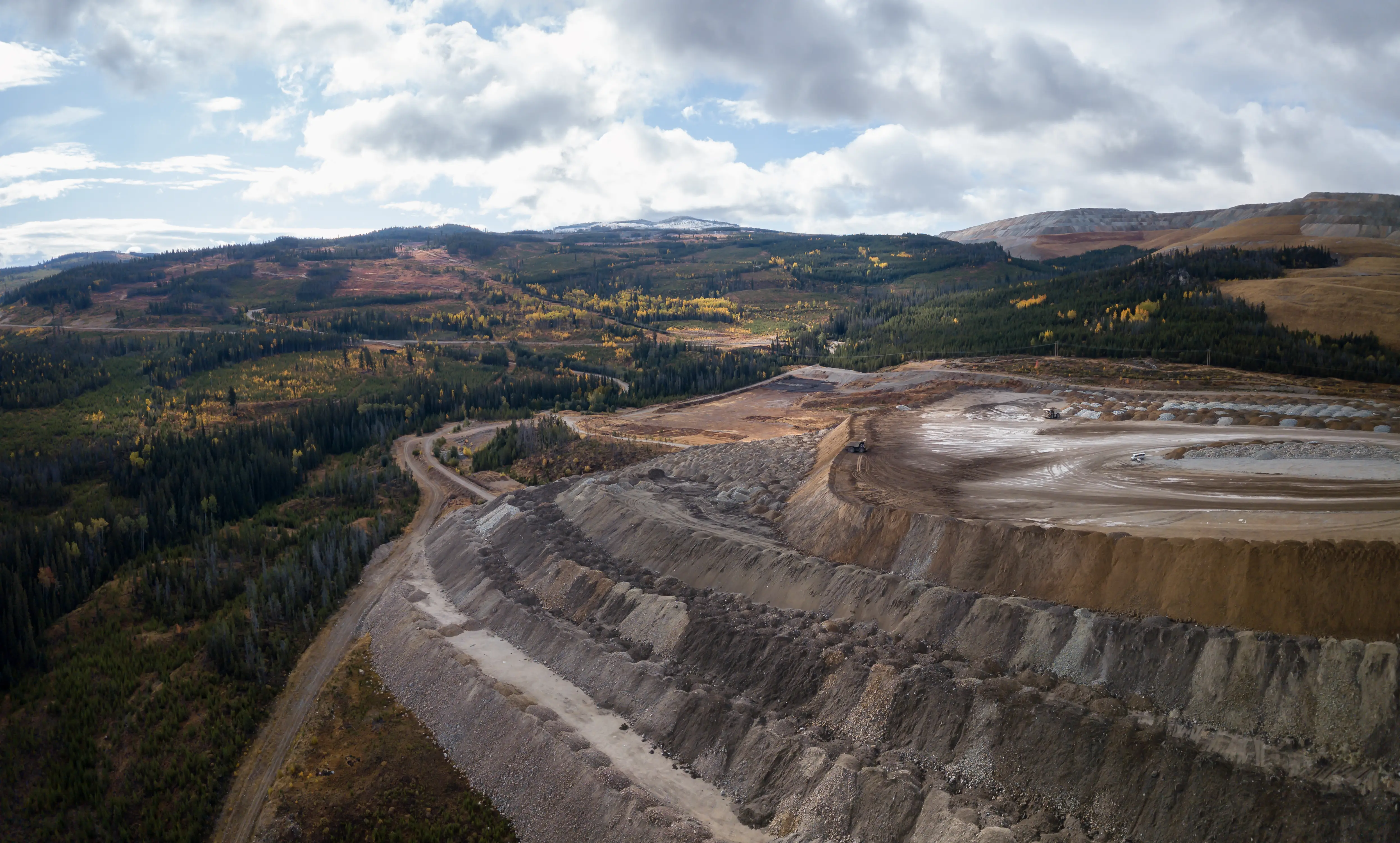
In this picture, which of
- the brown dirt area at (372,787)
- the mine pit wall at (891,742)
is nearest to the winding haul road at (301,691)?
the brown dirt area at (372,787)

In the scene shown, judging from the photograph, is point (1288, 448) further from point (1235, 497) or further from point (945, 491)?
point (945, 491)

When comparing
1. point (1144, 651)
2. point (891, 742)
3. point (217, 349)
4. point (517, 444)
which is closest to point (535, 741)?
point (891, 742)

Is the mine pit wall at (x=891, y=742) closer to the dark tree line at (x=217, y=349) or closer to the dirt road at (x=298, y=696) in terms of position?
the dirt road at (x=298, y=696)

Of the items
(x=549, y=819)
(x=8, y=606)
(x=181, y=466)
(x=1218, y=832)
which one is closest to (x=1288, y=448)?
Answer: (x=1218, y=832)

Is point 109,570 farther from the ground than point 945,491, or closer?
closer

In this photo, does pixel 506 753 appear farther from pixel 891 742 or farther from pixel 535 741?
pixel 891 742

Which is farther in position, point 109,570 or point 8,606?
point 109,570

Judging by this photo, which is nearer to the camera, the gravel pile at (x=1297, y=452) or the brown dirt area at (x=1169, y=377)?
the gravel pile at (x=1297, y=452)
